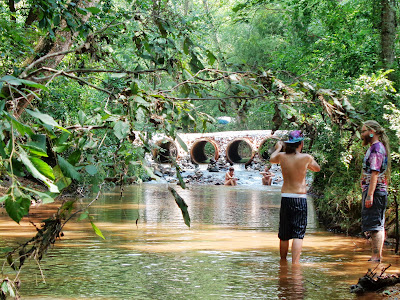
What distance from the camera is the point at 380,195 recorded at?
19.8ft

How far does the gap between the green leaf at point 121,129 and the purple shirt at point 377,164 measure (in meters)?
4.30

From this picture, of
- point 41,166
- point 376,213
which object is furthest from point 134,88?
point 376,213

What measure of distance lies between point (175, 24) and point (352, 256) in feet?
15.6

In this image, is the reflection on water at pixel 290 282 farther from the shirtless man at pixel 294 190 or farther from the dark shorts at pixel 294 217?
the dark shorts at pixel 294 217

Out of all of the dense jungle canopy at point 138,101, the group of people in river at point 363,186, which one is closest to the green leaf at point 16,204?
the dense jungle canopy at point 138,101

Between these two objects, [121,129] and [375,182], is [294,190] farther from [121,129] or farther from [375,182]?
[121,129]

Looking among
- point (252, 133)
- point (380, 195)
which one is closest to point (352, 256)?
point (380, 195)

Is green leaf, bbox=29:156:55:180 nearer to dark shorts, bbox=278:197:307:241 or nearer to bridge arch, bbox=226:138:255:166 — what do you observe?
dark shorts, bbox=278:197:307:241

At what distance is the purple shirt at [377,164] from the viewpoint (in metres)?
5.96

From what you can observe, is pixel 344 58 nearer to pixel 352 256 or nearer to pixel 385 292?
pixel 352 256

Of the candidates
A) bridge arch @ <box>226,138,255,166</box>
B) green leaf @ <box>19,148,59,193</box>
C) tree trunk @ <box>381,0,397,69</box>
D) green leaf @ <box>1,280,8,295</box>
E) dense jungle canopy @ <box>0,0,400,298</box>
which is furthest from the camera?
bridge arch @ <box>226,138,255,166</box>

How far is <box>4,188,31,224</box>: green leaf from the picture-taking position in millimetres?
1754

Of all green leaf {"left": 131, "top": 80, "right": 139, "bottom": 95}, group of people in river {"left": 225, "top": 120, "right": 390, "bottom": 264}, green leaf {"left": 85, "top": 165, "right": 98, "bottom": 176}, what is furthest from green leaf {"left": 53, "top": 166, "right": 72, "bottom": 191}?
group of people in river {"left": 225, "top": 120, "right": 390, "bottom": 264}

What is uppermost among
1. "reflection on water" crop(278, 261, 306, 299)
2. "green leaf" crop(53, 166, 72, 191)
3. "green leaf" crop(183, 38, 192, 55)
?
"green leaf" crop(183, 38, 192, 55)
